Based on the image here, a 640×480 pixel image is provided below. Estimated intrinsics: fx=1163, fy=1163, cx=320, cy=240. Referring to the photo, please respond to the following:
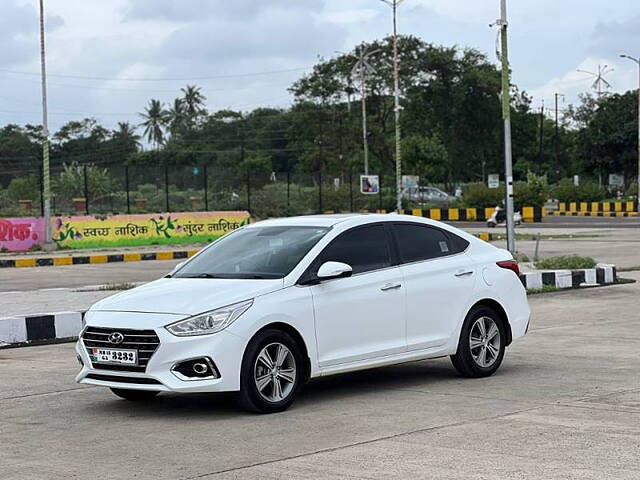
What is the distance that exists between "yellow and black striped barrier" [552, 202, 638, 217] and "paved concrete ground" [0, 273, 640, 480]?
55.2m

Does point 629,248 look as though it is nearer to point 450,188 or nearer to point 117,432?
point 117,432

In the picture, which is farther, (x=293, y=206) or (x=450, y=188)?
(x=450, y=188)

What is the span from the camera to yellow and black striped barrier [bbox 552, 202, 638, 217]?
65.3 metres

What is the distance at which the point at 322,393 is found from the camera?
992cm

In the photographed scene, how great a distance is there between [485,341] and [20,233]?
96.9 feet

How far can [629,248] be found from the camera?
32406mm

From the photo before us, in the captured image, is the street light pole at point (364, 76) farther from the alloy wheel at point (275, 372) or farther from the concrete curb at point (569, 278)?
the alloy wheel at point (275, 372)

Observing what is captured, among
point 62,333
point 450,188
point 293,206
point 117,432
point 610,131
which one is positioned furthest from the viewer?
point 450,188

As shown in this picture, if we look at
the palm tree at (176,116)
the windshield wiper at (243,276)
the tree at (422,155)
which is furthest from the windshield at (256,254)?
the palm tree at (176,116)

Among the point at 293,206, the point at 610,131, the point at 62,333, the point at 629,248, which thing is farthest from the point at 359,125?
the point at 62,333

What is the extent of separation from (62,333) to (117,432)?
20.8ft

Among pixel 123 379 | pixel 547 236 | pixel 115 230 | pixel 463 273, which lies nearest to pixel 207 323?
pixel 123 379

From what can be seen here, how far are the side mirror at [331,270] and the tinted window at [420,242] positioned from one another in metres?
0.96

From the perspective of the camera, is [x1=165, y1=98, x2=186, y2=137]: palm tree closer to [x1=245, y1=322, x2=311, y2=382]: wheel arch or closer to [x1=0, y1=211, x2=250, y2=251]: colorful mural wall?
[x1=0, y1=211, x2=250, y2=251]: colorful mural wall
